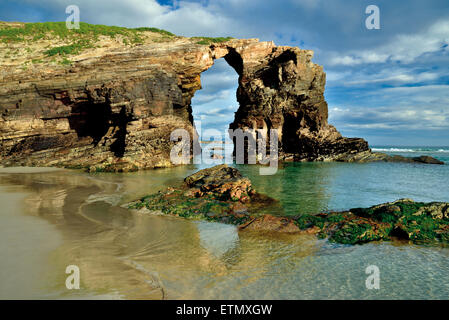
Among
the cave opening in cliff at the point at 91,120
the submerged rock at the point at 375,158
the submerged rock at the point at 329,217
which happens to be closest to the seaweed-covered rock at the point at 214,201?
the submerged rock at the point at 329,217

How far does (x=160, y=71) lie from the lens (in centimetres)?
2975

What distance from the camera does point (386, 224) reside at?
23.9 feet

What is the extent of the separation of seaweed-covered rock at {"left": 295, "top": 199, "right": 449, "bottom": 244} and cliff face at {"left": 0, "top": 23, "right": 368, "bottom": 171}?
64.5ft

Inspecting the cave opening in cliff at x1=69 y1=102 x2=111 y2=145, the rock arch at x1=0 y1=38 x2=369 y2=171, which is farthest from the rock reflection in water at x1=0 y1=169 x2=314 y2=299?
the cave opening in cliff at x1=69 y1=102 x2=111 y2=145

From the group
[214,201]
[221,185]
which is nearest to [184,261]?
[214,201]

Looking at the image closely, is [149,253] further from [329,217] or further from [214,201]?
[329,217]

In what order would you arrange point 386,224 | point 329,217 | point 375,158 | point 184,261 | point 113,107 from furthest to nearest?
point 375,158
point 113,107
point 329,217
point 386,224
point 184,261

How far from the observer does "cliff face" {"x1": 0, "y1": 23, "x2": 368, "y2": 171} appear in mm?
26344

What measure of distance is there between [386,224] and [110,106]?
27.1m

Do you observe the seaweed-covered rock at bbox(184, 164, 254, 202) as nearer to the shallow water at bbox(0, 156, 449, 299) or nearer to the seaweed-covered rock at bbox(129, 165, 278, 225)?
the seaweed-covered rock at bbox(129, 165, 278, 225)

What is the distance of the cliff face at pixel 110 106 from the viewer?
26344 millimetres

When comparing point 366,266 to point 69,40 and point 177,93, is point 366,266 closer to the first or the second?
point 177,93
